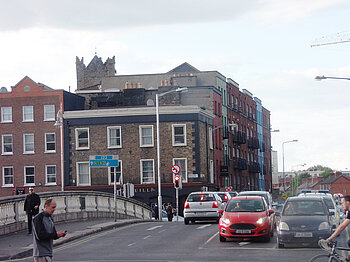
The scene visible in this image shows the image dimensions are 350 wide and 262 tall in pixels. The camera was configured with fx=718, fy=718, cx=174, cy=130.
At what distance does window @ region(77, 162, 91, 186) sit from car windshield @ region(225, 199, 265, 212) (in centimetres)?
3852

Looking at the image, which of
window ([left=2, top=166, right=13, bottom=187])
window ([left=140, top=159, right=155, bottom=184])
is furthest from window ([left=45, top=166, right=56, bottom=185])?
window ([left=140, top=159, right=155, bottom=184])

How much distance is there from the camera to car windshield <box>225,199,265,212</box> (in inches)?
963

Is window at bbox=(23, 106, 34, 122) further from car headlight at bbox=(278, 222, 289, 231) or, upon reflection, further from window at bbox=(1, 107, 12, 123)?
car headlight at bbox=(278, 222, 289, 231)

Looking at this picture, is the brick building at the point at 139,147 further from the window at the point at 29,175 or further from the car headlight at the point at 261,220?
the car headlight at the point at 261,220

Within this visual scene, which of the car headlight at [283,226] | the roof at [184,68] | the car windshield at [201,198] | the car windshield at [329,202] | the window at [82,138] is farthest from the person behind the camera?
the roof at [184,68]

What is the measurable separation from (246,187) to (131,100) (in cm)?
2342

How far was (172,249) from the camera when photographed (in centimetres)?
2205

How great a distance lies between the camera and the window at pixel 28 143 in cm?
6419

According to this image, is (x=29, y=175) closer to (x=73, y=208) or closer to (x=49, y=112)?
(x=49, y=112)

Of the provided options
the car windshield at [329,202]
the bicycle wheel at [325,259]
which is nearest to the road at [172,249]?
the car windshield at [329,202]

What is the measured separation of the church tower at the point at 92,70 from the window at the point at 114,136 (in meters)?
49.6

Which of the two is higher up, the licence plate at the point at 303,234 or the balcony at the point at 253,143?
the balcony at the point at 253,143

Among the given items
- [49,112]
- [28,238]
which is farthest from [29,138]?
[28,238]

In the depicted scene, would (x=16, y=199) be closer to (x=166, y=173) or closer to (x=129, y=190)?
(x=129, y=190)
